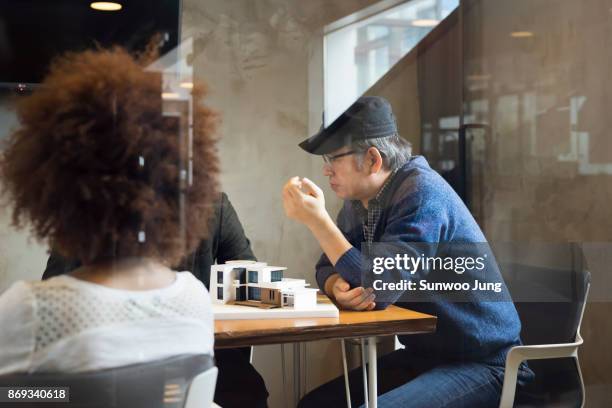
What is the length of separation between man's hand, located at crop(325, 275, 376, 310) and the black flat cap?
36 centimetres

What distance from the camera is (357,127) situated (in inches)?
94.6

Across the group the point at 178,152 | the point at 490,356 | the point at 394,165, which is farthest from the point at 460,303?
the point at 178,152

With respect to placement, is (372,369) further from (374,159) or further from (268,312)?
(374,159)

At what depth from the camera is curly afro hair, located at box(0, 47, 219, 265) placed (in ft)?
5.36

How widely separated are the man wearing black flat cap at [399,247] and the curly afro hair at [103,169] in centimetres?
63

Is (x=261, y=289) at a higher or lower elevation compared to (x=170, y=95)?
lower

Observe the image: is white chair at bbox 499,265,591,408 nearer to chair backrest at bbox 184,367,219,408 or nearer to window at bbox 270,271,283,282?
window at bbox 270,271,283,282

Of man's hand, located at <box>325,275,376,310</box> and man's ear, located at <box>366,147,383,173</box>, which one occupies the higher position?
man's ear, located at <box>366,147,383,173</box>

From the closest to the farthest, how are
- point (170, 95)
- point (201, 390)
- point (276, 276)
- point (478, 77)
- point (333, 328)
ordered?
point (201, 390)
point (170, 95)
point (333, 328)
point (276, 276)
point (478, 77)

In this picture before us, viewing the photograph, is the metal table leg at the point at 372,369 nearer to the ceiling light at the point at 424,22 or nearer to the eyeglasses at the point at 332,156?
the eyeglasses at the point at 332,156

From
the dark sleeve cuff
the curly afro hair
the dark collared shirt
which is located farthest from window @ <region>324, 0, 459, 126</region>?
the curly afro hair

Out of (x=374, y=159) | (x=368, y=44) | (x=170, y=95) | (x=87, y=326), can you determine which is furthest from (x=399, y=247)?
(x=87, y=326)

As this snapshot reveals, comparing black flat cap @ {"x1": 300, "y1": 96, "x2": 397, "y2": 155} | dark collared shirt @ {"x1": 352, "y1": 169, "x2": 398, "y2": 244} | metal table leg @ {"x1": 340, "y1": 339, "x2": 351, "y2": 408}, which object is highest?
black flat cap @ {"x1": 300, "y1": 96, "x2": 397, "y2": 155}

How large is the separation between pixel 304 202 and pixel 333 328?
0.37 meters
